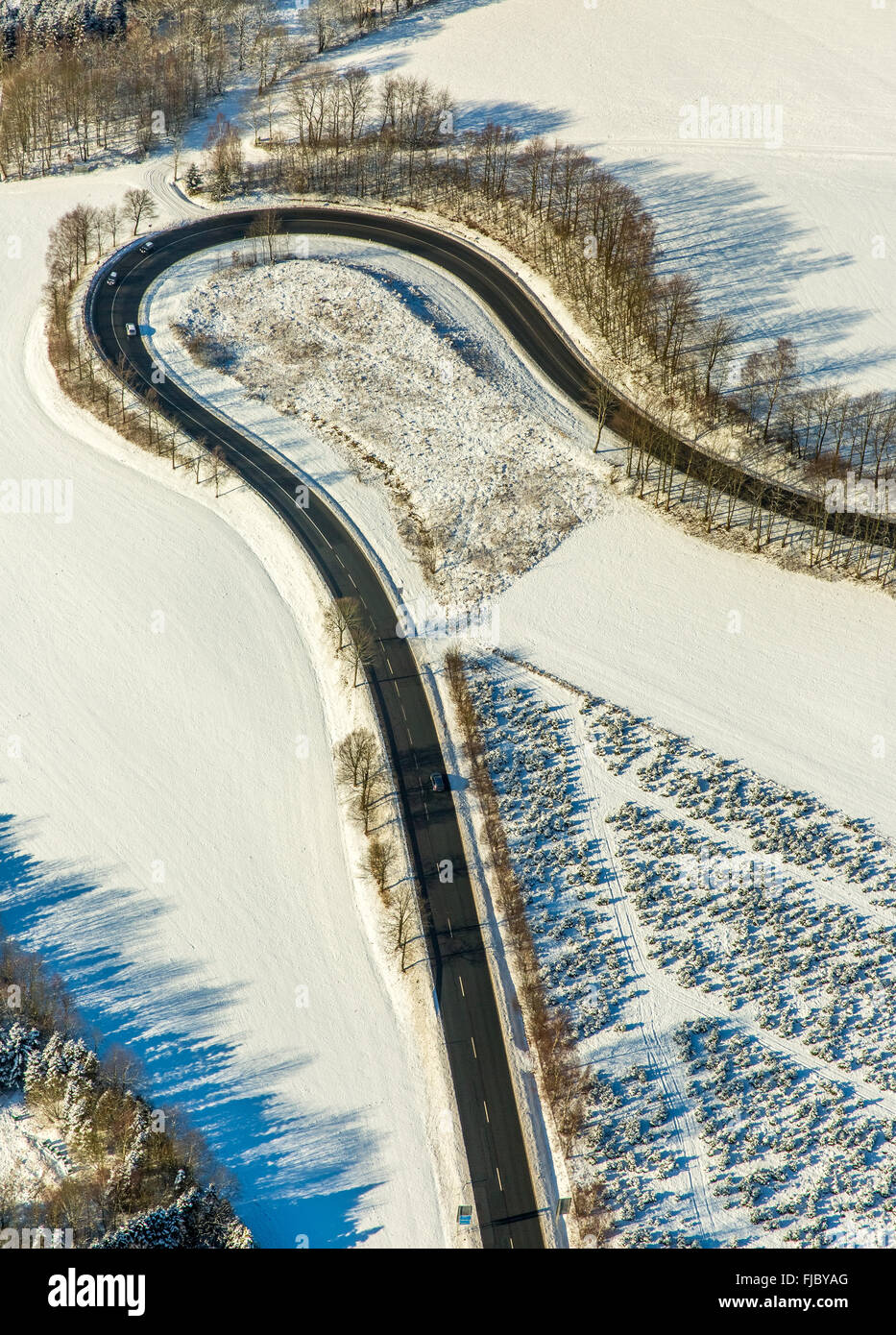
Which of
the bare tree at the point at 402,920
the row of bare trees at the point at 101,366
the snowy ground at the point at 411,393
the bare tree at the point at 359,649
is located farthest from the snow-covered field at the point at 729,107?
the bare tree at the point at 402,920

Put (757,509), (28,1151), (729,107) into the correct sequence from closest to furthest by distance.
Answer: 1. (28,1151)
2. (757,509)
3. (729,107)

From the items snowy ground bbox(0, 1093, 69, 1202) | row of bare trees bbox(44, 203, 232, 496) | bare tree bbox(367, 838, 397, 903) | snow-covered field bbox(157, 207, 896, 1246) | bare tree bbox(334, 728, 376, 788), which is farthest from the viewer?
row of bare trees bbox(44, 203, 232, 496)

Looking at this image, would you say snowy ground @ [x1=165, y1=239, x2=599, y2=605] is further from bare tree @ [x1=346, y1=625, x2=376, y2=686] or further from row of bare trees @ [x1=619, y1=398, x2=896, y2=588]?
bare tree @ [x1=346, y1=625, x2=376, y2=686]

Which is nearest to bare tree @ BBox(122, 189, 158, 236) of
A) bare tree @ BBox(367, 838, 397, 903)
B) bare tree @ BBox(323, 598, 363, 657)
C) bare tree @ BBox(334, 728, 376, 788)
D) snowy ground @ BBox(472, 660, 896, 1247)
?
bare tree @ BBox(323, 598, 363, 657)

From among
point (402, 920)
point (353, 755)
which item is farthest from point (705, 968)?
point (353, 755)

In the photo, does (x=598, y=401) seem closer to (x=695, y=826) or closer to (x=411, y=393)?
(x=411, y=393)
